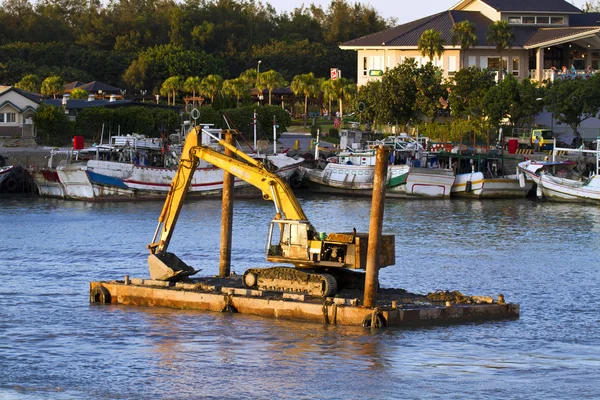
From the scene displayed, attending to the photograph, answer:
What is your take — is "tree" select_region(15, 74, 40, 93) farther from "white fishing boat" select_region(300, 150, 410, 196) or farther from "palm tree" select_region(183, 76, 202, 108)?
"white fishing boat" select_region(300, 150, 410, 196)

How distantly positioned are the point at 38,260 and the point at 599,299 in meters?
20.1

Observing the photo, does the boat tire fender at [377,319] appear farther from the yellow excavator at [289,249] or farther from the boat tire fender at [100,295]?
the boat tire fender at [100,295]

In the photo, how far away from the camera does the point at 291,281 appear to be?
103 feet

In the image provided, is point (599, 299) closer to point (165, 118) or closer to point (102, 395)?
point (102, 395)

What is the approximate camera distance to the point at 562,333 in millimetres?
31234

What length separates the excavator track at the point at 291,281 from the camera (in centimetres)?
3052

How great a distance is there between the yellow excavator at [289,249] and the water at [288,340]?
4.20 feet

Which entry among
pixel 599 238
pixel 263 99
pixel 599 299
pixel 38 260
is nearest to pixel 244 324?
pixel 599 299

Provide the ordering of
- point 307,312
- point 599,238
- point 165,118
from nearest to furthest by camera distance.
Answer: point 307,312 < point 599,238 < point 165,118

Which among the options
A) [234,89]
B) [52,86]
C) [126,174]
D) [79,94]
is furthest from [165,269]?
[52,86]

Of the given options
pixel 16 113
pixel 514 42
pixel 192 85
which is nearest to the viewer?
pixel 16 113

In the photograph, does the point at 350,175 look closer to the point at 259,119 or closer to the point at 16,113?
the point at 259,119

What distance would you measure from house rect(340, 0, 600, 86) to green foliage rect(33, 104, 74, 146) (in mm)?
26131

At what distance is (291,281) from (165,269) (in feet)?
12.6
